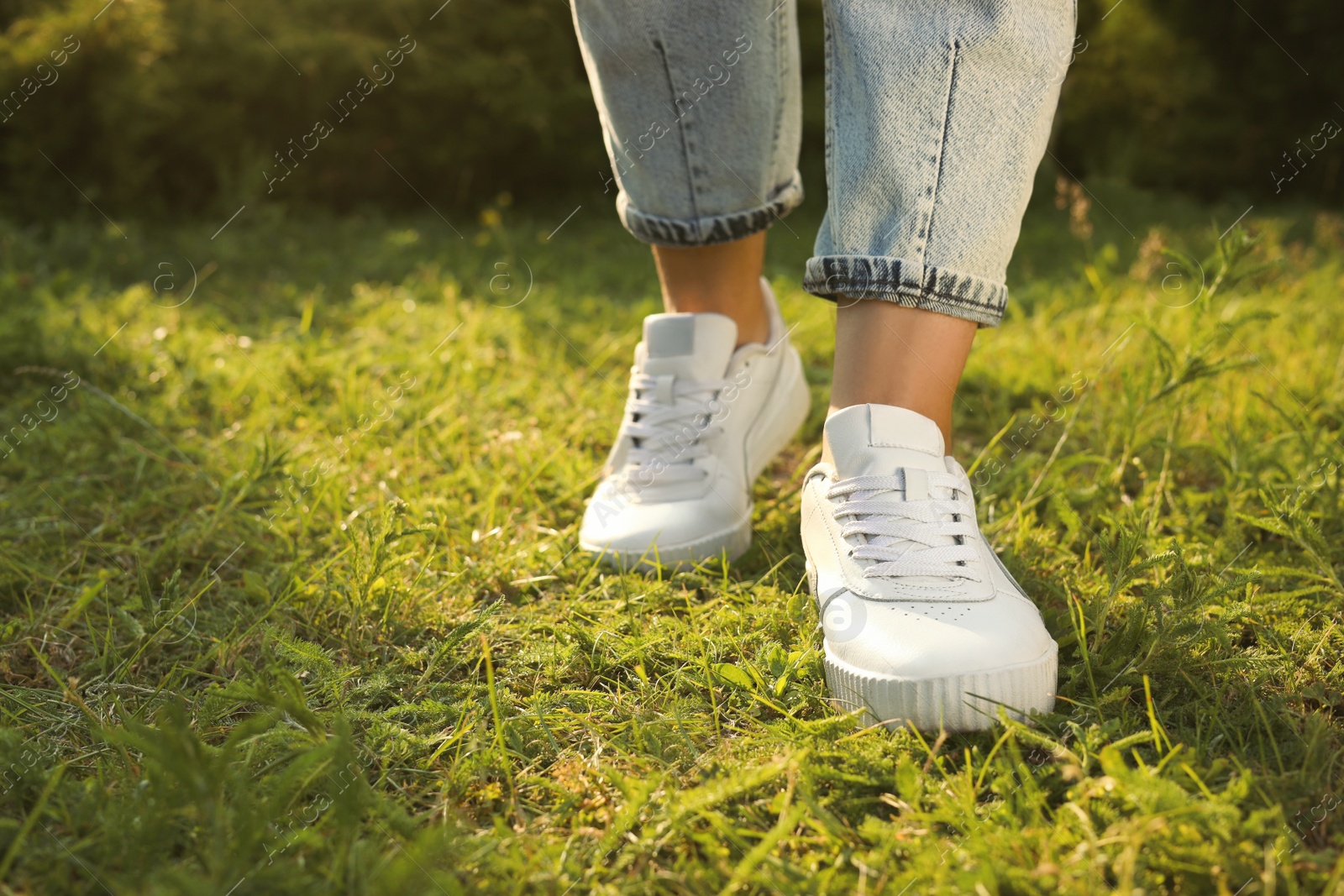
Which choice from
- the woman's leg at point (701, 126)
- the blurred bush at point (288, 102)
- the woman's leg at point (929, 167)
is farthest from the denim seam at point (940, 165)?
the blurred bush at point (288, 102)

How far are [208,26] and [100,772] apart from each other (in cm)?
380

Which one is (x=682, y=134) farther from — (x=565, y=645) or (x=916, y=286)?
(x=565, y=645)

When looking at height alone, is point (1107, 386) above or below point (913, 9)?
below

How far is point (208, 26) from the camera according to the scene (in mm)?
3727

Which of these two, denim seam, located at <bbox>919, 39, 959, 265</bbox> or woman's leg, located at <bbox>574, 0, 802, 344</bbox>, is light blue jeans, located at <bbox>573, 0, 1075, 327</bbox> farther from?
woman's leg, located at <bbox>574, 0, 802, 344</bbox>

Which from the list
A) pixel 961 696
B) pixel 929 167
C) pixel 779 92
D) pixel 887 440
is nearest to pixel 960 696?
pixel 961 696

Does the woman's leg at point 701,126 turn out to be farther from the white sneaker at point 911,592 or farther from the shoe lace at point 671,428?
the white sneaker at point 911,592

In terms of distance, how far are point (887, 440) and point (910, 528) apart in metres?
0.10

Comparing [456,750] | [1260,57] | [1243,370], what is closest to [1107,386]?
[1243,370]

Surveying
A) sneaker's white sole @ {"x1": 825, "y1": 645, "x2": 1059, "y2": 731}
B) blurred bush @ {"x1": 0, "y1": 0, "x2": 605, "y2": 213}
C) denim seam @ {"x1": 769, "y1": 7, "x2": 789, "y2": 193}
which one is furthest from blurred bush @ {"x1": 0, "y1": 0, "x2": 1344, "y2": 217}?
sneaker's white sole @ {"x1": 825, "y1": 645, "x2": 1059, "y2": 731}

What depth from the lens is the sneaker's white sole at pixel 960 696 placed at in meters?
0.88

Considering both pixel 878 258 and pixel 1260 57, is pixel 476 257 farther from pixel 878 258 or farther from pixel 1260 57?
pixel 1260 57

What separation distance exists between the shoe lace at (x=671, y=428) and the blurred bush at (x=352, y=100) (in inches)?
107

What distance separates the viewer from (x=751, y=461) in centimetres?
138
